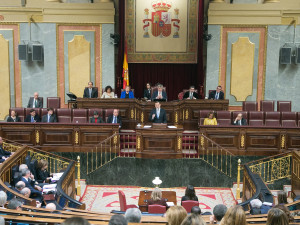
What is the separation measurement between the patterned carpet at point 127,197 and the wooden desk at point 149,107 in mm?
2388

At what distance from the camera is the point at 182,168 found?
998 cm

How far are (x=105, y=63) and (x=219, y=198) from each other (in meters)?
6.83

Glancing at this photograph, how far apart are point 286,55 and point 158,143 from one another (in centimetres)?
659

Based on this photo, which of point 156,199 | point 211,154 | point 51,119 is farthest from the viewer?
point 51,119

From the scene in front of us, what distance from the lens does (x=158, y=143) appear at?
9977 millimetres

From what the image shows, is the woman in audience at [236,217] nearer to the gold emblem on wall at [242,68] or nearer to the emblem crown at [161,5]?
the gold emblem on wall at [242,68]

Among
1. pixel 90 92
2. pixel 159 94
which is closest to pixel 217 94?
pixel 159 94

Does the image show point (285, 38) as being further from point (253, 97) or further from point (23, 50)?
point (23, 50)

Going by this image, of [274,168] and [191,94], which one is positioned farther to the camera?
[191,94]

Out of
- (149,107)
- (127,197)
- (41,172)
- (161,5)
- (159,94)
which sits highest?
(161,5)

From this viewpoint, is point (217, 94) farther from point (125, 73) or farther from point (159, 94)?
point (125, 73)

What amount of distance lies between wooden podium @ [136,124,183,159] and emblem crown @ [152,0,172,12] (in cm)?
640

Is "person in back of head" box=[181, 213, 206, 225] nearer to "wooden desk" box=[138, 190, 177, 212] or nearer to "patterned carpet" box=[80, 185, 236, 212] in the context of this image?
"wooden desk" box=[138, 190, 177, 212]

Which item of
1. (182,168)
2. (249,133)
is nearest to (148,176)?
(182,168)
